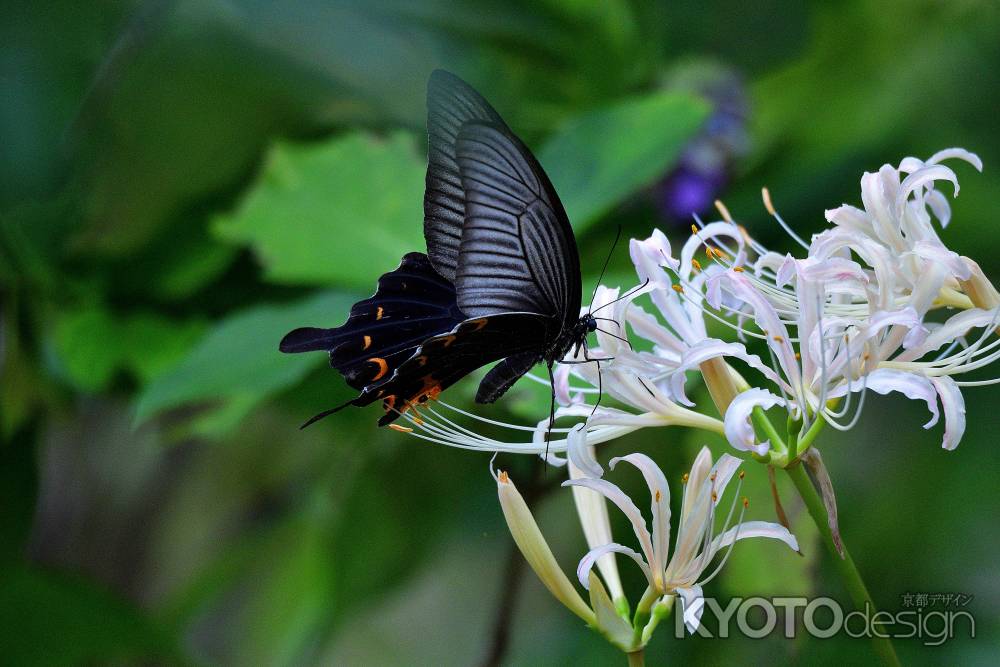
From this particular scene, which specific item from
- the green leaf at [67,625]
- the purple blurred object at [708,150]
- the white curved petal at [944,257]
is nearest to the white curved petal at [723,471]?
the white curved petal at [944,257]

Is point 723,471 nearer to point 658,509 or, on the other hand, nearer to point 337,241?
point 658,509

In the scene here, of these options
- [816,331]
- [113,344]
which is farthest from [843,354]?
[113,344]

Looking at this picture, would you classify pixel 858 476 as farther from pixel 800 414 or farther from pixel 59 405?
pixel 59 405

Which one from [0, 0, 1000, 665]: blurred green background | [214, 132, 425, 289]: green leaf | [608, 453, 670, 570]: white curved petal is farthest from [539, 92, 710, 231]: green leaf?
[608, 453, 670, 570]: white curved petal

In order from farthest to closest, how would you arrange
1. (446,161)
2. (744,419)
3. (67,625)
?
1. (67,625)
2. (446,161)
3. (744,419)

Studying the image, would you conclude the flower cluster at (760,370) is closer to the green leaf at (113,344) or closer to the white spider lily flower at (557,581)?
the white spider lily flower at (557,581)

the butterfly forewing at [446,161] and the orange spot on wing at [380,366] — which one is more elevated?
the butterfly forewing at [446,161]

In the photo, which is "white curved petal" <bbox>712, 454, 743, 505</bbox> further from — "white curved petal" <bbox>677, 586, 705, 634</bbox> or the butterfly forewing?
the butterfly forewing
